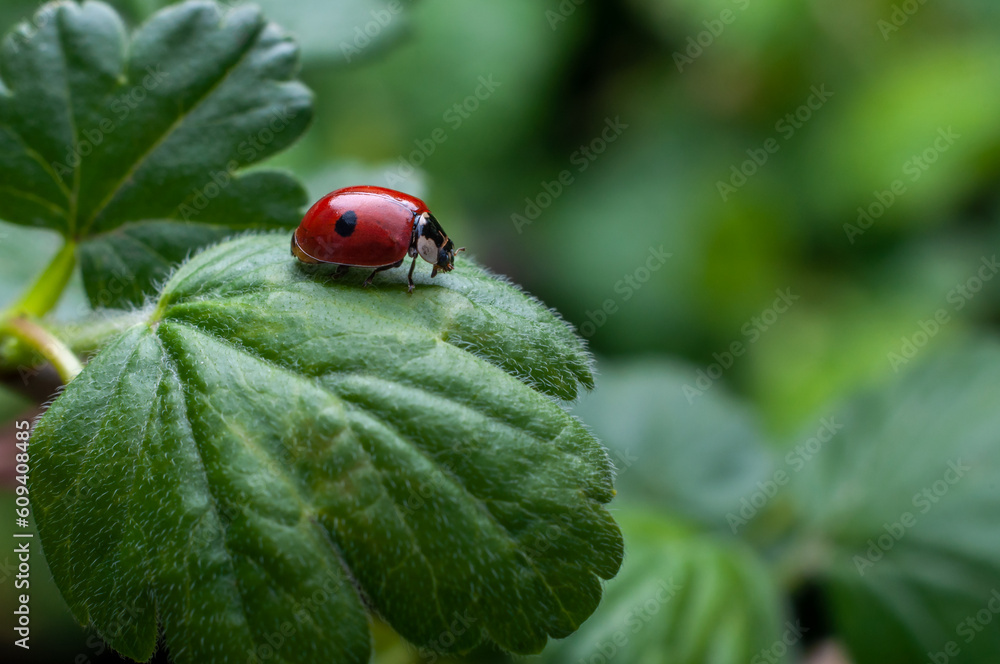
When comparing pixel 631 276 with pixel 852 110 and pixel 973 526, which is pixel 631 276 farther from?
pixel 973 526

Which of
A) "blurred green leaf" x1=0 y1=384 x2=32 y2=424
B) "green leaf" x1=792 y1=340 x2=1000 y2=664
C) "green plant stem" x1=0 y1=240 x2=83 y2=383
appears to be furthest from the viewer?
"blurred green leaf" x1=0 y1=384 x2=32 y2=424

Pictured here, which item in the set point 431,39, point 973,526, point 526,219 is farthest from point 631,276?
point 973,526

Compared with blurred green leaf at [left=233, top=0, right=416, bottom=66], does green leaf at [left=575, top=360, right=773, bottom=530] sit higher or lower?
lower

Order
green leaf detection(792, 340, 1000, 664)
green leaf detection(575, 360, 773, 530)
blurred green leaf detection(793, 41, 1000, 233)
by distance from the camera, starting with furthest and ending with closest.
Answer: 1. blurred green leaf detection(793, 41, 1000, 233)
2. green leaf detection(575, 360, 773, 530)
3. green leaf detection(792, 340, 1000, 664)

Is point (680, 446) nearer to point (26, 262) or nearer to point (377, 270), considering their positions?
point (377, 270)

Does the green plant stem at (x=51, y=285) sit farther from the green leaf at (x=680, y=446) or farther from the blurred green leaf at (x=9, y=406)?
the green leaf at (x=680, y=446)

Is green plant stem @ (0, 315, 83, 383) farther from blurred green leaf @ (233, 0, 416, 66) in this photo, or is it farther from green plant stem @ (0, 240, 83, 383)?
blurred green leaf @ (233, 0, 416, 66)

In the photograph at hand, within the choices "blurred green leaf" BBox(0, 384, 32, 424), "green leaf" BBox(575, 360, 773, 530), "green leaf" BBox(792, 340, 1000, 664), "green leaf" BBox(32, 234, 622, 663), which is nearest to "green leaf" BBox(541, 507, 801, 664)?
"green leaf" BBox(792, 340, 1000, 664)
